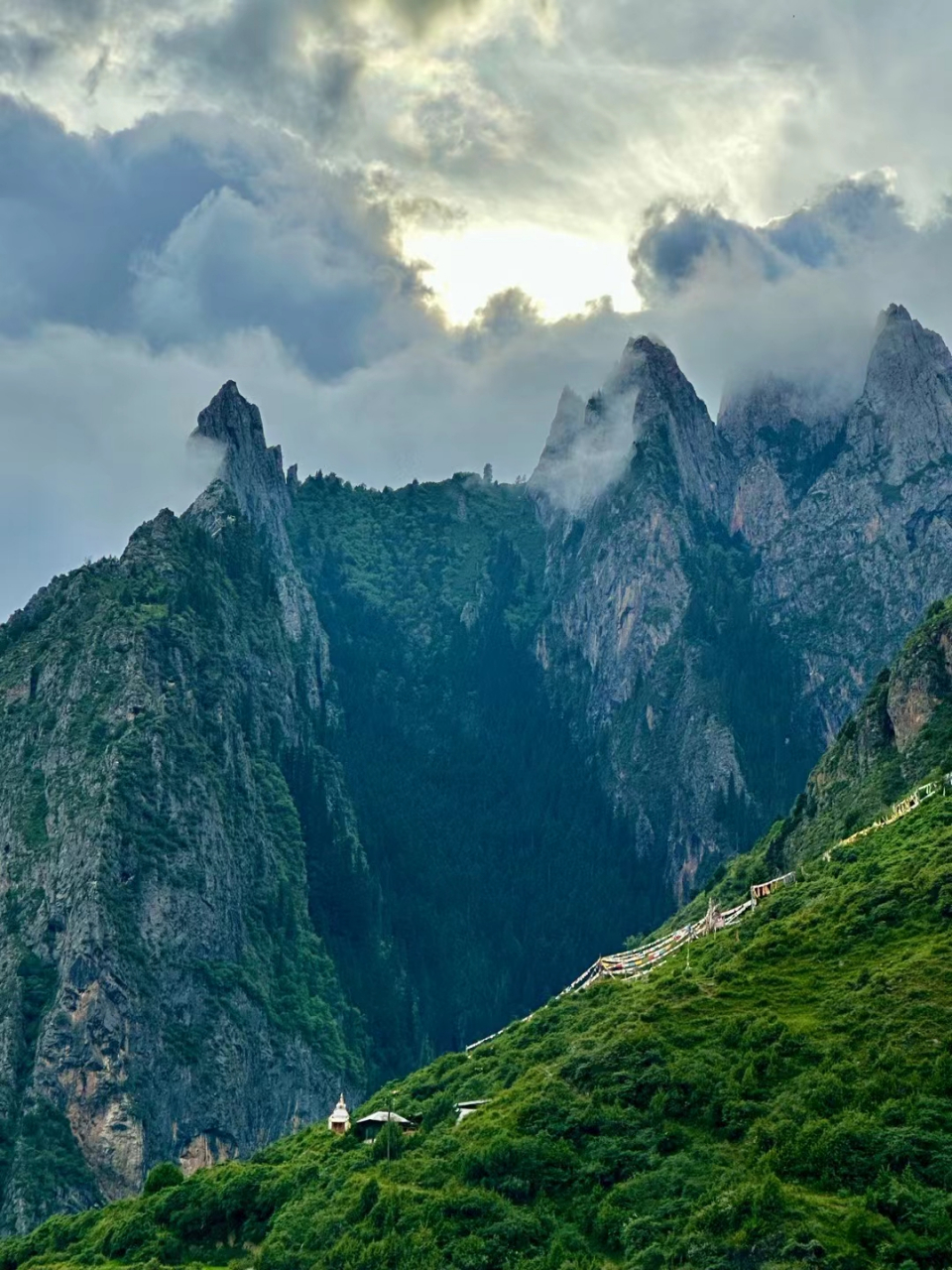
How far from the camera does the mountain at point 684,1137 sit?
353 feet

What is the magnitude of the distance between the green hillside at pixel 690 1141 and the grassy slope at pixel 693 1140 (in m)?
0.16

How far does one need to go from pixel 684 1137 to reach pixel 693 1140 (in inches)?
30.1

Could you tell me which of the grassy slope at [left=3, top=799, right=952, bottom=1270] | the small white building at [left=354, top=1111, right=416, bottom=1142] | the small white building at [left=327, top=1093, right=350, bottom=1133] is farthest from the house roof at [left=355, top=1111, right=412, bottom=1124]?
the small white building at [left=327, top=1093, right=350, bottom=1133]

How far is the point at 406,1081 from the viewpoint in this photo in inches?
6708

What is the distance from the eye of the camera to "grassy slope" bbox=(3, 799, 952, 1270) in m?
107

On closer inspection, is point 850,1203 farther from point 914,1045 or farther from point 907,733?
point 907,733

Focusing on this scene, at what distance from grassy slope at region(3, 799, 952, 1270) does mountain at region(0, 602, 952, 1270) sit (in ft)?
0.51

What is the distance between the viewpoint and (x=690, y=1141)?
119 m

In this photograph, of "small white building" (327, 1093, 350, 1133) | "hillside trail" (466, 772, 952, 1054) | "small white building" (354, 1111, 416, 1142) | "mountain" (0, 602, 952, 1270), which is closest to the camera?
"mountain" (0, 602, 952, 1270)

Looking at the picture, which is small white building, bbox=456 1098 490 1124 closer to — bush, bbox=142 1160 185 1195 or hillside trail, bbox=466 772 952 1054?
hillside trail, bbox=466 772 952 1054

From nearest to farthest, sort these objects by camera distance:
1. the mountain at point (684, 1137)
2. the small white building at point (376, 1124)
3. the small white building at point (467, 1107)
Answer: the mountain at point (684, 1137) → the small white building at point (467, 1107) → the small white building at point (376, 1124)

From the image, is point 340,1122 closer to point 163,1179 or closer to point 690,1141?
point 163,1179

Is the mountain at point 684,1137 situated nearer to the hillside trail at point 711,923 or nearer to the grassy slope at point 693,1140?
the grassy slope at point 693,1140

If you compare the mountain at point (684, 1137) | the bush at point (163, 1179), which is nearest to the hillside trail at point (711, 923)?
the mountain at point (684, 1137)
